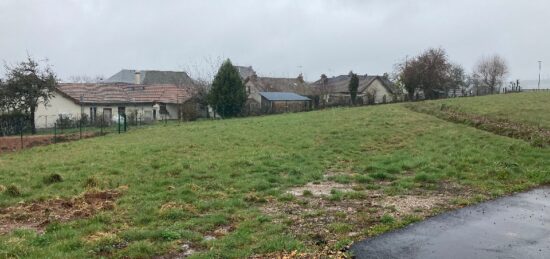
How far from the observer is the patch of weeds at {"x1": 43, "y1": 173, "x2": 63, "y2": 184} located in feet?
41.8

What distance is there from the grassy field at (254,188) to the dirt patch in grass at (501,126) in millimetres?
802

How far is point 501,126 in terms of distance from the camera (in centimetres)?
2202

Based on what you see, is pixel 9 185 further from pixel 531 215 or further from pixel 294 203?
pixel 531 215

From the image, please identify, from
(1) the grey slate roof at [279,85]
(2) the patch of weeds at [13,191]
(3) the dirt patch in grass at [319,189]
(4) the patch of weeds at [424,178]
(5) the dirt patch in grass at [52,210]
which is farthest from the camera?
(1) the grey slate roof at [279,85]

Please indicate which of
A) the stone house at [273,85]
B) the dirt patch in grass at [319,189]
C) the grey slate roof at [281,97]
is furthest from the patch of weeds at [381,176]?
the stone house at [273,85]

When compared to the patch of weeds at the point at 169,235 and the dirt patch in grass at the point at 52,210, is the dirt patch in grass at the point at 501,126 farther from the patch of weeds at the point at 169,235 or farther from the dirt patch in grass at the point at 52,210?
the dirt patch in grass at the point at 52,210

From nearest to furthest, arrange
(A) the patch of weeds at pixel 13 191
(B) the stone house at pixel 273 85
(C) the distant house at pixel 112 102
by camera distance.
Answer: (A) the patch of weeds at pixel 13 191
(C) the distant house at pixel 112 102
(B) the stone house at pixel 273 85

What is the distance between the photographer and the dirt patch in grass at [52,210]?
8.75m

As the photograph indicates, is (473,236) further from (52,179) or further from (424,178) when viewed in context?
(52,179)

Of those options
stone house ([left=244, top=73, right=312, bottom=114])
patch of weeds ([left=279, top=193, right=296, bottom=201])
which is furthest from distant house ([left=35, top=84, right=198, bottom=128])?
patch of weeds ([left=279, top=193, right=296, bottom=201])

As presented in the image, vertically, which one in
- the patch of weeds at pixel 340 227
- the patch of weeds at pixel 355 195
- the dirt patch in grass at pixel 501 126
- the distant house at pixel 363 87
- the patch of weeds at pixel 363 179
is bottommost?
the patch of weeds at pixel 340 227

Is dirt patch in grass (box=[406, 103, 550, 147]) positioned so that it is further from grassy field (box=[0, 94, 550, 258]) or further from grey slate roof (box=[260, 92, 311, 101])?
grey slate roof (box=[260, 92, 311, 101])

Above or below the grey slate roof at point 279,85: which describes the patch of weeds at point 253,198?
below

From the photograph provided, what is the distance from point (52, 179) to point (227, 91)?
3171 centimetres
